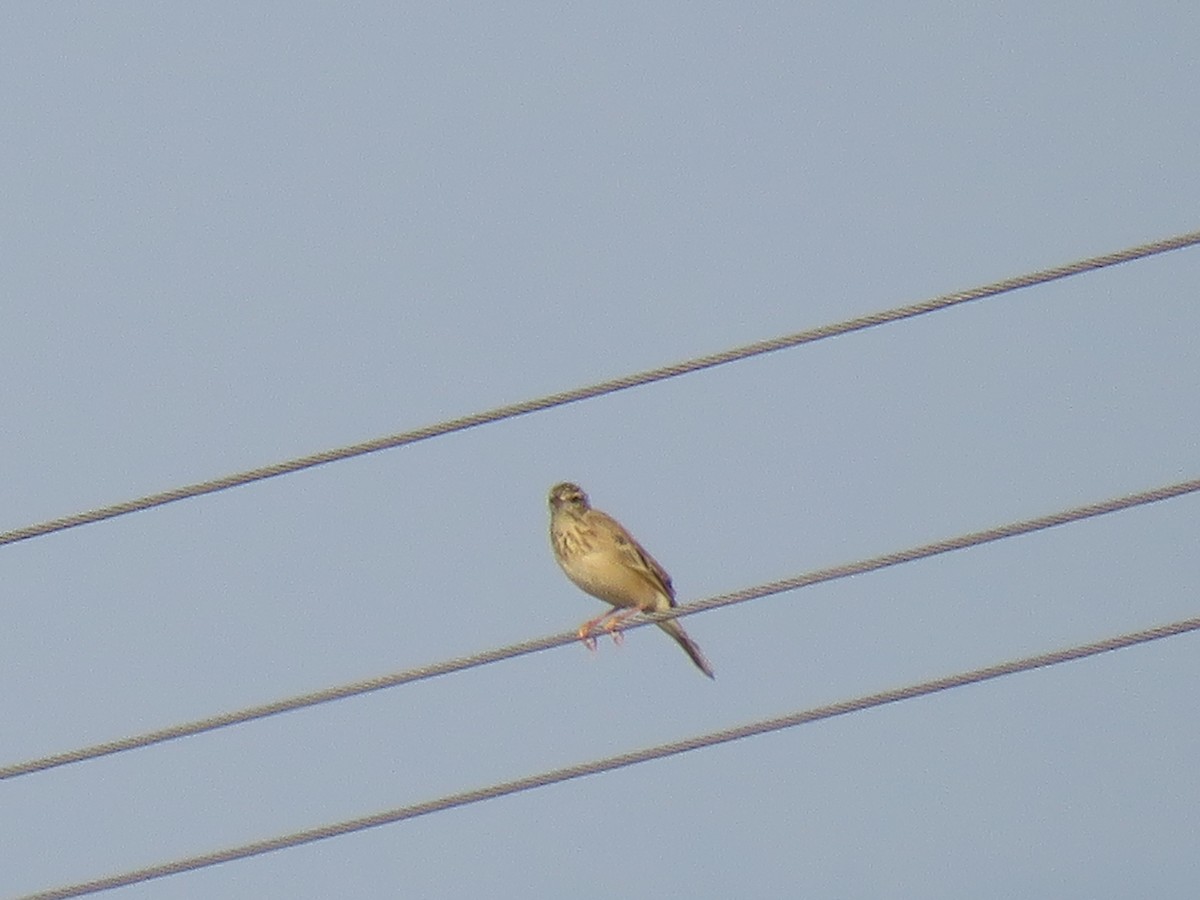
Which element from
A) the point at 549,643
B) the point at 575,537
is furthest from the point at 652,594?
the point at 549,643

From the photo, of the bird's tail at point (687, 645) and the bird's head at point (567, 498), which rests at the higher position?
the bird's head at point (567, 498)

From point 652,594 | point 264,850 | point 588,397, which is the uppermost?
point 652,594

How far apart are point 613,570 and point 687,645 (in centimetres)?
61

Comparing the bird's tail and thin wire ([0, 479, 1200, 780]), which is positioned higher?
the bird's tail

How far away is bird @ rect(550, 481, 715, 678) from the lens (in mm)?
18438

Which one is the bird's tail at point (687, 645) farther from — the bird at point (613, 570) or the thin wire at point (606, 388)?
the thin wire at point (606, 388)

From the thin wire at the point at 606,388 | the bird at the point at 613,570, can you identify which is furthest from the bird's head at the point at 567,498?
the thin wire at the point at 606,388

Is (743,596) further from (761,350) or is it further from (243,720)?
(243,720)

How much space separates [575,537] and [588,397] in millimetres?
6260

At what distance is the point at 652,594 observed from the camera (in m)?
18.5

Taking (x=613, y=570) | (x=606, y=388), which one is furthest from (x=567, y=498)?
(x=606, y=388)

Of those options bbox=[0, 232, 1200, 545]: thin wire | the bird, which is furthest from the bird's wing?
bbox=[0, 232, 1200, 545]: thin wire

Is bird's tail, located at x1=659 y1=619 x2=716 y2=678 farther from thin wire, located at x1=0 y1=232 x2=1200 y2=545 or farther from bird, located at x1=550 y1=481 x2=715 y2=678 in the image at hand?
thin wire, located at x1=0 y1=232 x2=1200 y2=545

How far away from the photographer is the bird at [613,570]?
726 inches
